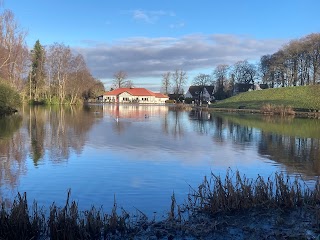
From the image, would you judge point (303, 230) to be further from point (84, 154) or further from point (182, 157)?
point (84, 154)

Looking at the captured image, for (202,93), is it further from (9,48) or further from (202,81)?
(9,48)

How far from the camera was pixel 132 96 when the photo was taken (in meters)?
120

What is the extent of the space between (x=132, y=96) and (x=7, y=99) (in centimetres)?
8503

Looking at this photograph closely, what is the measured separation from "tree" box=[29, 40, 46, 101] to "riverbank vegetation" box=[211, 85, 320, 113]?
1633 inches

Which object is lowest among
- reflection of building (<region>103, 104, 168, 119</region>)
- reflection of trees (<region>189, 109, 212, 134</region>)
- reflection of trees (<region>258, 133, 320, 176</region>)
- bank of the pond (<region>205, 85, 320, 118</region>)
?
reflection of trees (<region>258, 133, 320, 176</region>)

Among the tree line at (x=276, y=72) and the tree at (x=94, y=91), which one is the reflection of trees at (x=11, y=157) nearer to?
the tree line at (x=276, y=72)

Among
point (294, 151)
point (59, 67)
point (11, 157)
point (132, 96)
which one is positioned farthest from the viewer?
point (132, 96)

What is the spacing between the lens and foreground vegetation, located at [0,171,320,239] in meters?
5.82

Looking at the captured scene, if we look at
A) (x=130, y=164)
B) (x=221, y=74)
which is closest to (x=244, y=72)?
(x=221, y=74)

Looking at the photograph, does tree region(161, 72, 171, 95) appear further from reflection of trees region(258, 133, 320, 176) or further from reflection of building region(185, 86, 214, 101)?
reflection of trees region(258, 133, 320, 176)

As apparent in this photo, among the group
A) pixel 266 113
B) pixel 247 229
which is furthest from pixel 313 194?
pixel 266 113

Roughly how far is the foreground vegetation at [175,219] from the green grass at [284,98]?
47.3m

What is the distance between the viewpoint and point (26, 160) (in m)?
13.3

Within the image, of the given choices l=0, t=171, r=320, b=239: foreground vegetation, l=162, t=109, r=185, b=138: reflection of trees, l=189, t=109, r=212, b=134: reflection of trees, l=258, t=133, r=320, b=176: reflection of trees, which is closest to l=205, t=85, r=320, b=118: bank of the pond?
l=189, t=109, r=212, b=134: reflection of trees
